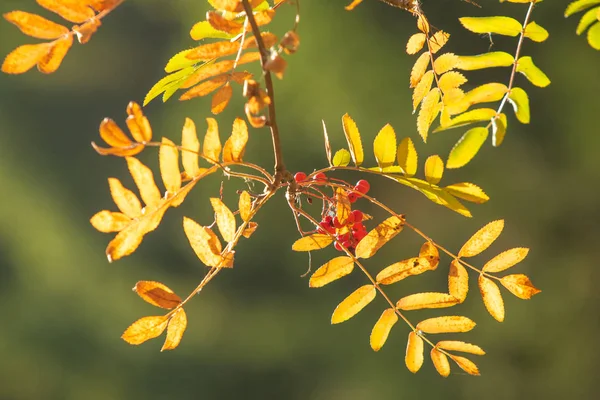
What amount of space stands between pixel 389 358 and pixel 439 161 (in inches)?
181

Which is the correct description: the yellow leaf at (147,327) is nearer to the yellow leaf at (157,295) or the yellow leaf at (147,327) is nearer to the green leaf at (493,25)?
the yellow leaf at (157,295)

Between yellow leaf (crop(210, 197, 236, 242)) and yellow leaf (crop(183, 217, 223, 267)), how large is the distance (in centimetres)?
3

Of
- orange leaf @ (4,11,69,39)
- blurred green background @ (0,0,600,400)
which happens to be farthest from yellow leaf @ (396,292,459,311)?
blurred green background @ (0,0,600,400)

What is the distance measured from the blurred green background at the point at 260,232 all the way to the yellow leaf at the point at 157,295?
4068 mm

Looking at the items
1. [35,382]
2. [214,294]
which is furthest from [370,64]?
[35,382]

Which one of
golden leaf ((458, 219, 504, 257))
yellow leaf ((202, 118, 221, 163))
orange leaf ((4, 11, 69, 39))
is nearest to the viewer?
orange leaf ((4, 11, 69, 39))

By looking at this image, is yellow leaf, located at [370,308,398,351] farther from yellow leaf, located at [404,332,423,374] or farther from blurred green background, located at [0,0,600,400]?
blurred green background, located at [0,0,600,400]

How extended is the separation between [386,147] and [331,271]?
0.50ft

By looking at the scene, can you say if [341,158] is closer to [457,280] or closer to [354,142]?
[354,142]

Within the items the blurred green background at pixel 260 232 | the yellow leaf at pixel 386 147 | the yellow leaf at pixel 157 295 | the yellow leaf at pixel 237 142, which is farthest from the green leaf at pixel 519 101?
the blurred green background at pixel 260 232

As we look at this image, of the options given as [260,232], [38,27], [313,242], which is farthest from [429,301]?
[260,232]

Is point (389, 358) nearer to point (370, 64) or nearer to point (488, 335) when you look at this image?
point (488, 335)

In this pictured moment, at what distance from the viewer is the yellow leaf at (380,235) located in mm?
701

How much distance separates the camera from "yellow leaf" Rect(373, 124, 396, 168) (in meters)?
0.73
